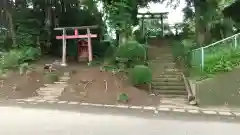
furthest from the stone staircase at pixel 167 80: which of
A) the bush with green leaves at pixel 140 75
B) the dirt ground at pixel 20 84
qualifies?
the dirt ground at pixel 20 84

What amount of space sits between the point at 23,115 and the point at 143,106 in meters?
3.85

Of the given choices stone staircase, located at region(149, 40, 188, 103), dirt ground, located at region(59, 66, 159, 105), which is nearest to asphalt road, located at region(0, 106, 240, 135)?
dirt ground, located at region(59, 66, 159, 105)

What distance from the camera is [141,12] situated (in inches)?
880

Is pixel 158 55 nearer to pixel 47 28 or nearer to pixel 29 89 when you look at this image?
pixel 47 28

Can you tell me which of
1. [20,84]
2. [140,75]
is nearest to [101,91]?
[140,75]

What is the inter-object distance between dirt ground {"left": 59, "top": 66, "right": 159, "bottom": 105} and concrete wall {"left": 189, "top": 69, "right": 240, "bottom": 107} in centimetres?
159

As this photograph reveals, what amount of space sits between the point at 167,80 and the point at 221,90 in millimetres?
2975

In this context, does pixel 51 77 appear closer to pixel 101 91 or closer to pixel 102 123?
pixel 101 91

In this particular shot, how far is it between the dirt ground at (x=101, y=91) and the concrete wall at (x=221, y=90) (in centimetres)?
159

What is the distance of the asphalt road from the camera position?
7.06 m

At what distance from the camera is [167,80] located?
13.2m

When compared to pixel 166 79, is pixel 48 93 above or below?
below

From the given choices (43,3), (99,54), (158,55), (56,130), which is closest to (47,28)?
(43,3)

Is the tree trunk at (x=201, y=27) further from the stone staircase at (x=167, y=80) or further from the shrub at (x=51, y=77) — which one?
the shrub at (x=51, y=77)
